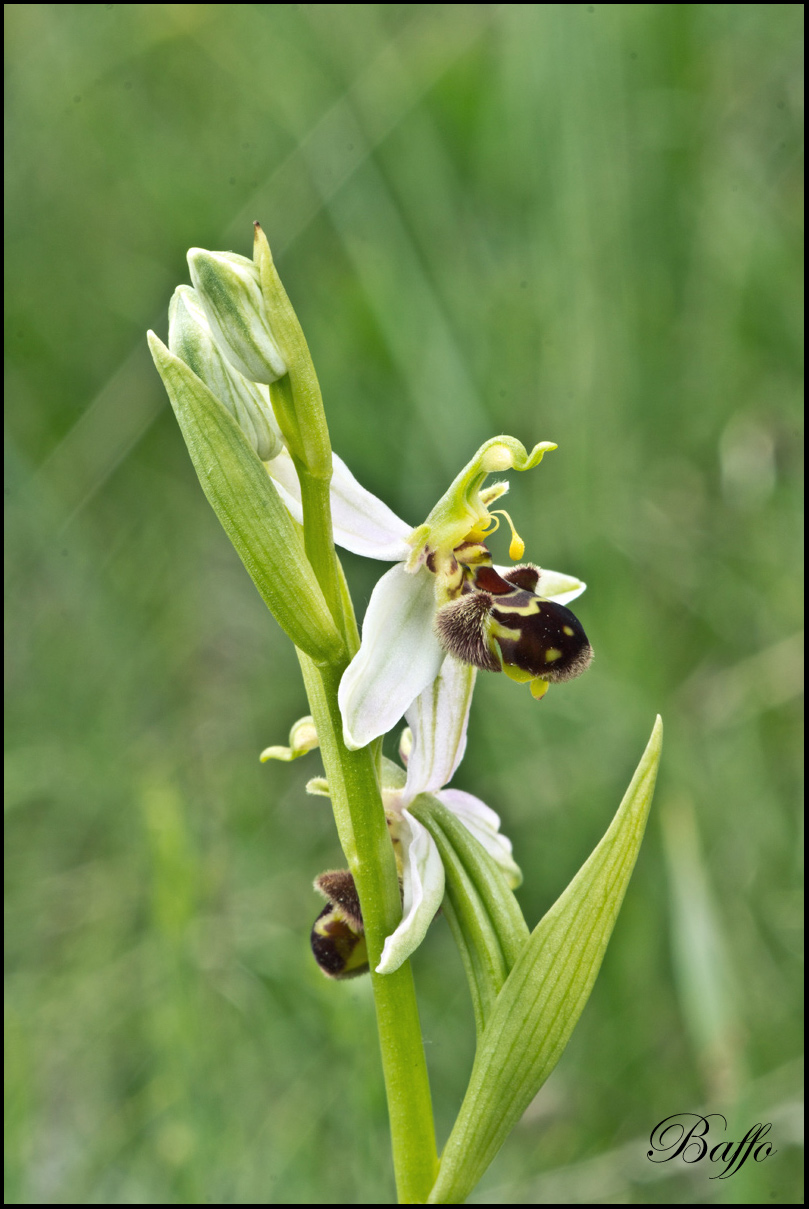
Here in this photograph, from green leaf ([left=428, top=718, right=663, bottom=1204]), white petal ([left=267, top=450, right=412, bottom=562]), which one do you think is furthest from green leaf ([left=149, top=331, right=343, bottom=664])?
green leaf ([left=428, top=718, right=663, bottom=1204])

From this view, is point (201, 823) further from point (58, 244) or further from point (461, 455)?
point (58, 244)

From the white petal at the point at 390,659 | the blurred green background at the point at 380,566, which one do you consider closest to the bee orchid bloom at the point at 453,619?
the white petal at the point at 390,659

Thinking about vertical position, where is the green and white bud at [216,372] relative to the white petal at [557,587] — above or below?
below

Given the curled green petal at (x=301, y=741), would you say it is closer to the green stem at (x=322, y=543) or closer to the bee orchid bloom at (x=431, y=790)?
the bee orchid bloom at (x=431, y=790)

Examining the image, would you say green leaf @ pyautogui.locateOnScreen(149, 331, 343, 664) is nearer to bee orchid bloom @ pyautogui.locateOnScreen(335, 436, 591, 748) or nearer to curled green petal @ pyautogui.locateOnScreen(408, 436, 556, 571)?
bee orchid bloom @ pyautogui.locateOnScreen(335, 436, 591, 748)

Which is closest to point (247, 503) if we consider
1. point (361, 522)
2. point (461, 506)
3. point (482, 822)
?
point (361, 522)

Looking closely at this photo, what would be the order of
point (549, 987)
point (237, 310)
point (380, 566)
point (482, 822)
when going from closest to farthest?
A: point (237, 310), point (549, 987), point (482, 822), point (380, 566)

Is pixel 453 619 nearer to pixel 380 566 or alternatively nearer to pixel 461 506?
pixel 461 506

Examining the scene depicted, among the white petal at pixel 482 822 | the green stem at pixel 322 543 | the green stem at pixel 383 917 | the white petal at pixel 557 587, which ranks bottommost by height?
the green stem at pixel 383 917
